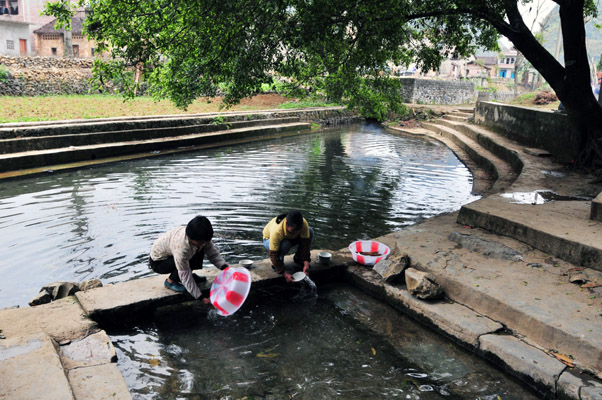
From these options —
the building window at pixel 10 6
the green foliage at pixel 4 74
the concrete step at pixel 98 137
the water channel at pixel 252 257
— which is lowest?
the water channel at pixel 252 257

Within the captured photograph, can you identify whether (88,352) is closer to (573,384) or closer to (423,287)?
(423,287)

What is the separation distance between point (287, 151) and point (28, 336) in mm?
13119

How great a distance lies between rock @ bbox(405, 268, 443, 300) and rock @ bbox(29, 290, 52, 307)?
383 cm

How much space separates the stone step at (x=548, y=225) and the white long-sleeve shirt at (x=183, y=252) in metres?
3.73

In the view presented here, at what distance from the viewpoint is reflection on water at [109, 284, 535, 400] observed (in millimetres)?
3621

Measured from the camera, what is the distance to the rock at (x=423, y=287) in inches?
188

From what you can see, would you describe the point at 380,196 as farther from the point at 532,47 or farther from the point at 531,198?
the point at 532,47

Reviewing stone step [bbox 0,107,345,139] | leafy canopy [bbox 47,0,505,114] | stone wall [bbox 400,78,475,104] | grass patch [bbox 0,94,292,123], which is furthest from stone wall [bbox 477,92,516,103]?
leafy canopy [bbox 47,0,505,114]

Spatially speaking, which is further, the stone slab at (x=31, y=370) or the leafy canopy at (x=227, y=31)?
the leafy canopy at (x=227, y=31)

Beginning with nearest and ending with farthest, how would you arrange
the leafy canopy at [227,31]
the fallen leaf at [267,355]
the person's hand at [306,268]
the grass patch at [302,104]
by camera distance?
the fallen leaf at [267,355], the person's hand at [306,268], the leafy canopy at [227,31], the grass patch at [302,104]

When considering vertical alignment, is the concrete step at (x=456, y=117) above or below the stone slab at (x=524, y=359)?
above

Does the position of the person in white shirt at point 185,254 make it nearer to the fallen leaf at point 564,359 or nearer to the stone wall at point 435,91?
the fallen leaf at point 564,359

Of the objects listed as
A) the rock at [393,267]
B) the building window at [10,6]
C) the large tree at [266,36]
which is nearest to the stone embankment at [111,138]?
the large tree at [266,36]

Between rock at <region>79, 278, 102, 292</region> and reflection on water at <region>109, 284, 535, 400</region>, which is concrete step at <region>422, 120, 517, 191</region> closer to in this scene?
reflection on water at <region>109, 284, 535, 400</region>
